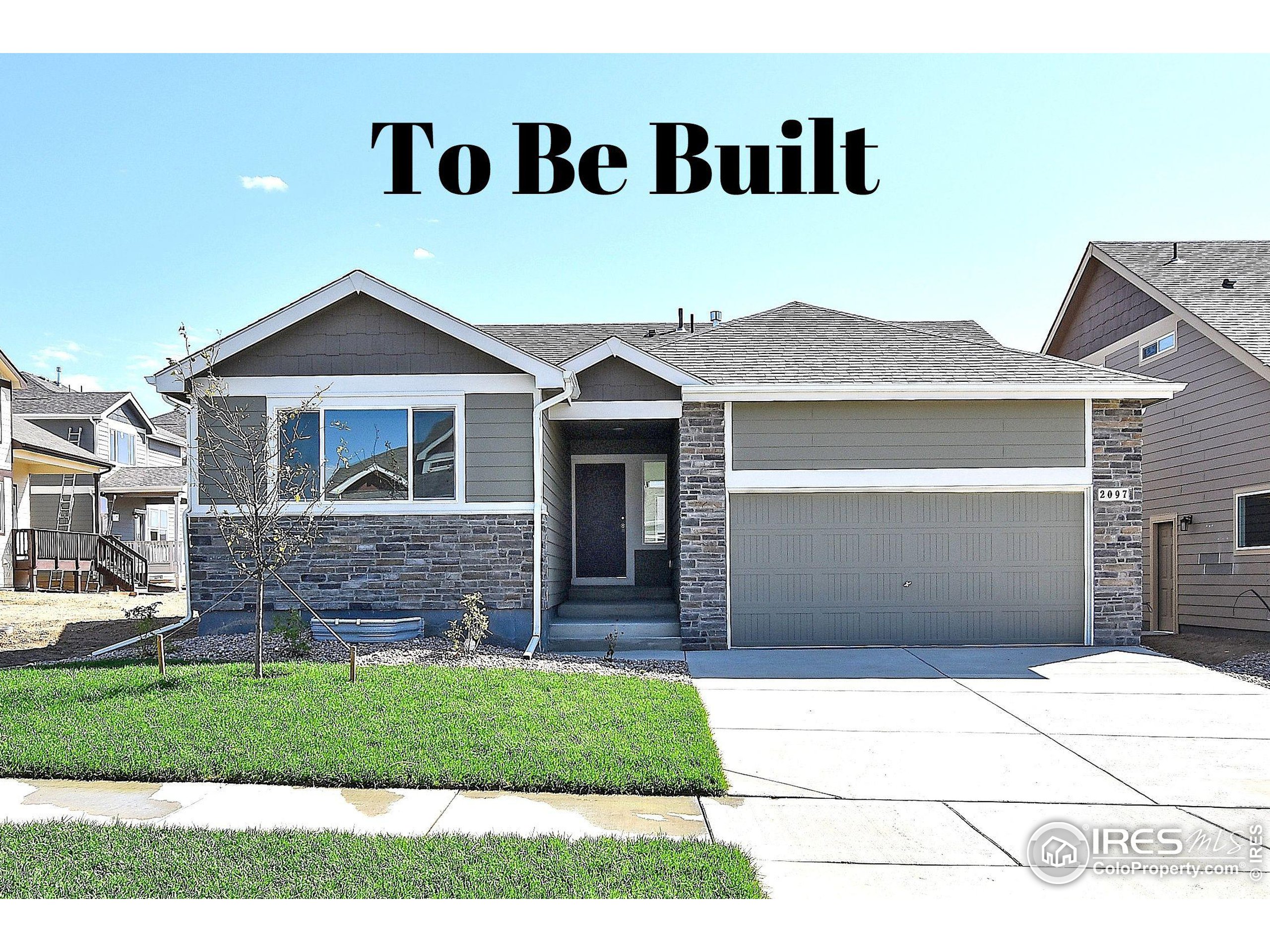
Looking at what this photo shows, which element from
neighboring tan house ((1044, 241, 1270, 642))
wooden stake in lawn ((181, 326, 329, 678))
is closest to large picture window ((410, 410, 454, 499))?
wooden stake in lawn ((181, 326, 329, 678))

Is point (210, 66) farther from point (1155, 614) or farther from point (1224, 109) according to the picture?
point (1155, 614)

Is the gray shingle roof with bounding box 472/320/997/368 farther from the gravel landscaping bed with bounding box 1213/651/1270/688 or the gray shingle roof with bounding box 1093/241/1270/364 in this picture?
the gravel landscaping bed with bounding box 1213/651/1270/688

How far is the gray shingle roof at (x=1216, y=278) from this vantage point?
1228cm

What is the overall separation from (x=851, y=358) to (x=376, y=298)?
6.20m

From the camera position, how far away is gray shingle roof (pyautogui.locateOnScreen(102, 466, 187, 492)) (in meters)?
26.3

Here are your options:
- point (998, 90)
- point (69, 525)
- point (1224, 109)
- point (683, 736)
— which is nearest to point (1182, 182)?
point (1224, 109)

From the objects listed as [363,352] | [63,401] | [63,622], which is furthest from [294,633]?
[63,401]

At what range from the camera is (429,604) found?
33.5 feet

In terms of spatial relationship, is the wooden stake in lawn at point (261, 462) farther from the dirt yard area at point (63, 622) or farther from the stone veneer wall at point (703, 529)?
the stone veneer wall at point (703, 529)

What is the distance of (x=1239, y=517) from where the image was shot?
1230 centimetres

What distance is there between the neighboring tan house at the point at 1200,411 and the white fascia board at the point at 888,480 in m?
3.51

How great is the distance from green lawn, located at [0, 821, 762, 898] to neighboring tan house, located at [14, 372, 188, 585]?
2114 cm

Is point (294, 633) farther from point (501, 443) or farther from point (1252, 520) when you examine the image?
point (1252, 520)

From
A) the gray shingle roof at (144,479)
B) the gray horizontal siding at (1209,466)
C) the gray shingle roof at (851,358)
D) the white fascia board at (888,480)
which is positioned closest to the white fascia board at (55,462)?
the gray shingle roof at (144,479)
